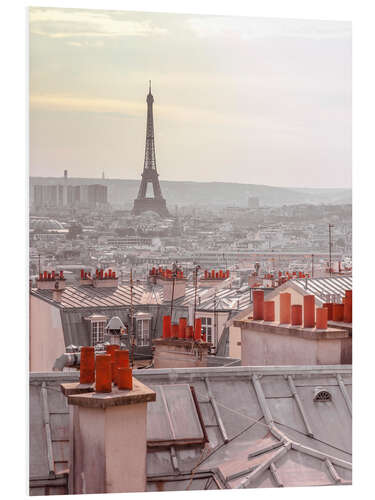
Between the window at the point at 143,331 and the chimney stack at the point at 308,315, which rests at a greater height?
the chimney stack at the point at 308,315

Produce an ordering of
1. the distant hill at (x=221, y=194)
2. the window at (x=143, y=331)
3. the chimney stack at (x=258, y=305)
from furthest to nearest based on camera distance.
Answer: the window at (x=143, y=331)
the distant hill at (x=221, y=194)
the chimney stack at (x=258, y=305)

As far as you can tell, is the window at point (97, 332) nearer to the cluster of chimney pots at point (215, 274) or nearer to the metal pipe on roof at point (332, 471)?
the cluster of chimney pots at point (215, 274)

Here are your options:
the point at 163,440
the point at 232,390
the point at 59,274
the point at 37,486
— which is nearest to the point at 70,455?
the point at 37,486

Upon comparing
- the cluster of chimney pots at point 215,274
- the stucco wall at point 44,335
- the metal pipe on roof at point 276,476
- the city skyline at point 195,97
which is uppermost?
the city skyline at point 195,97

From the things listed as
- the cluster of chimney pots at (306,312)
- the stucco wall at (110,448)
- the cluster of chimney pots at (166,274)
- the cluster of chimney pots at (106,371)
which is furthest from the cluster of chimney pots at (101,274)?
the stucco wall at (110,448)

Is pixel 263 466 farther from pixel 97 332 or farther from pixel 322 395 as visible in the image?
pixel 97 332

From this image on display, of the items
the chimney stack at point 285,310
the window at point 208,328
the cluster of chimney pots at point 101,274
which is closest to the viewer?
the chimney stack at point 285,310

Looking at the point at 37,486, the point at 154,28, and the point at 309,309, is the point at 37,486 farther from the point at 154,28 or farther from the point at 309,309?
the point at 154,28

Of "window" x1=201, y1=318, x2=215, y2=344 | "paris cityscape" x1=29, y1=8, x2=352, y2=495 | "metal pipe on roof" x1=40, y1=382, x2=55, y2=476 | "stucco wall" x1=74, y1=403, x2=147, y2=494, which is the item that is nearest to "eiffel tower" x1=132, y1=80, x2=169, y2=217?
"paris cityscape" x1=29, y1=8, x2=352, y2=495
